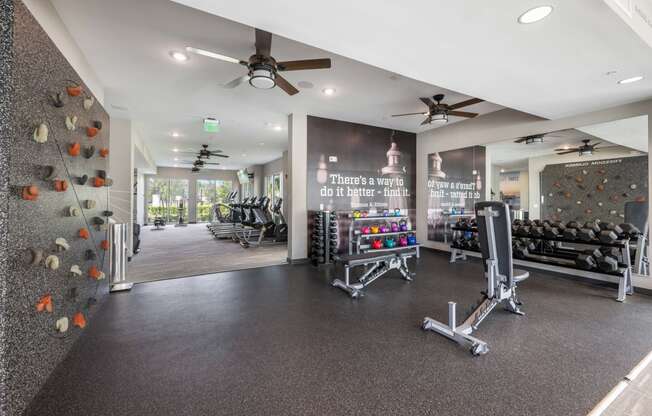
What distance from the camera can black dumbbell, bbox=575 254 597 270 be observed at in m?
3.74

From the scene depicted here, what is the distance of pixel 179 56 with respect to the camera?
3236mm

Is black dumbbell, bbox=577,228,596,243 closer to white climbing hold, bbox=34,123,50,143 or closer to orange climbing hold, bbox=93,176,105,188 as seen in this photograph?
white climbing hold, bbox=34,123,50,143

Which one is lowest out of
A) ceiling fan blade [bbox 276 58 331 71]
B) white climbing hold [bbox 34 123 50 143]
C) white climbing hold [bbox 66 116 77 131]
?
white climbing hold [bbox 34 123 50 143]

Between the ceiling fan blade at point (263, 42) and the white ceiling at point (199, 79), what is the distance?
0.69 ft

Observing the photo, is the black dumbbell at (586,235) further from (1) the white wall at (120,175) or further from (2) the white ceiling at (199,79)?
(1) the white wall at (120,175)

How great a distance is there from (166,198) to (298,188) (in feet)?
37.0

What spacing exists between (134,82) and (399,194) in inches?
217

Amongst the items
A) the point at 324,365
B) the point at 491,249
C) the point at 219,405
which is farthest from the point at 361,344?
the point at 491,249

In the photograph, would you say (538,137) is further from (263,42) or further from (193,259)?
(193,259)

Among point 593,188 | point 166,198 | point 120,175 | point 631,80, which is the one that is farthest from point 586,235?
point 166,198

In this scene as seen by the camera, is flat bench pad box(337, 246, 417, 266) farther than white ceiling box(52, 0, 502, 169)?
Yes

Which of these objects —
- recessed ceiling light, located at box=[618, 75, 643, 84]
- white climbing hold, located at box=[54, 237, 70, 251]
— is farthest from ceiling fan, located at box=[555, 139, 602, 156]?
white climbing hold, located at box=[54, 237, 70, 251]

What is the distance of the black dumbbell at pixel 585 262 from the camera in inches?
147

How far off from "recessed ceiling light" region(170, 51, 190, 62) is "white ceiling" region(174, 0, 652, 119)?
5.28 feet
